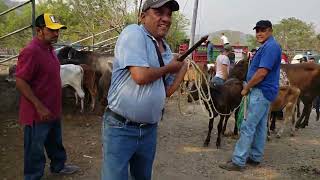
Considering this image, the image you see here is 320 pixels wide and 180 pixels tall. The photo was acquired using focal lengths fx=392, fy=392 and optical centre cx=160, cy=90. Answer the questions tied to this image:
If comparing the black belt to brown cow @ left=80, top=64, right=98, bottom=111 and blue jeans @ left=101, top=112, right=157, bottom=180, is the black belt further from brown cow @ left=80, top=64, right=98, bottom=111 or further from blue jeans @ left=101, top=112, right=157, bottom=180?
brown cow @ left=80, top=64, right=98, bottom=111

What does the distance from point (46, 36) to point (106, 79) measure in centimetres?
491

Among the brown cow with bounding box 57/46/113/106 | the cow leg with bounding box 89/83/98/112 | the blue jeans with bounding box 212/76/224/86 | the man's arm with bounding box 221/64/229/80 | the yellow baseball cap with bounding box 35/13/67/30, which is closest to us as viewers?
the yellow baseball cap with bounding box 35/13/67/30

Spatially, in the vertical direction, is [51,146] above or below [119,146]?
below

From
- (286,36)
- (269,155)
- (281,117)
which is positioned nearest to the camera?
(269,155)

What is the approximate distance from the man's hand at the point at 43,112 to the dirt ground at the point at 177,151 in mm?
1204

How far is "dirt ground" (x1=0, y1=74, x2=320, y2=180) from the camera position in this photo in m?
5.62

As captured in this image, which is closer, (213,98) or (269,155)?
(269,155)

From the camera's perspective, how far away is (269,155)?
22.3 ft

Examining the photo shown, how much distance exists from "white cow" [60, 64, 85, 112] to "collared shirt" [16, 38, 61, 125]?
4.62 meters

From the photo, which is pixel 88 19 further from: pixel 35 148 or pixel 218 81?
pixel 35 148

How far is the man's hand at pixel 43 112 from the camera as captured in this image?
4176mm

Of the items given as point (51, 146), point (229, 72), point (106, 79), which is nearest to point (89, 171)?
point (51, 146)

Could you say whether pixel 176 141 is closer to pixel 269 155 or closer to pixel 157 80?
pixel 269 155

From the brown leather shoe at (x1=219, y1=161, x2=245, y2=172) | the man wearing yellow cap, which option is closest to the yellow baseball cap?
the man wearing yellow cap
